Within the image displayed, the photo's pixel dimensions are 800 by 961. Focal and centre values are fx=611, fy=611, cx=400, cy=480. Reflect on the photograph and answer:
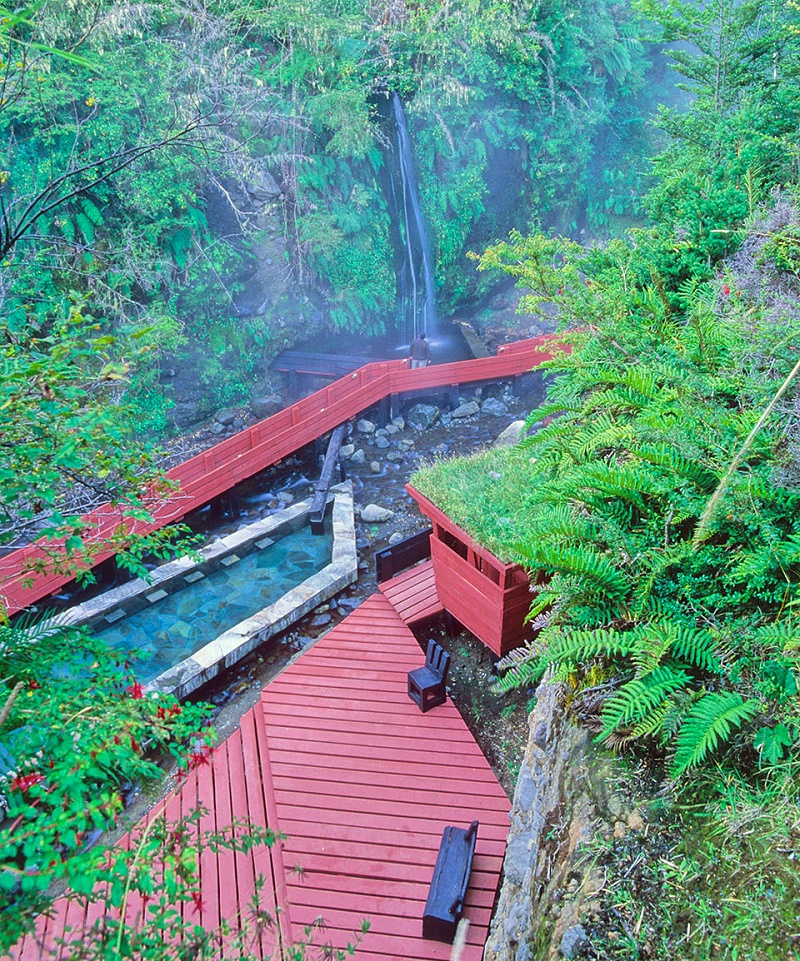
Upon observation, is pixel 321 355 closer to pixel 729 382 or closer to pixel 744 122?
pixel 744 122

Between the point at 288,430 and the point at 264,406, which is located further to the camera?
the point at 264,406

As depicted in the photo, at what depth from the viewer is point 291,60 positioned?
52.7 ft

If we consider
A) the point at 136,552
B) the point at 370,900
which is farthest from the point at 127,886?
the point at 370,900

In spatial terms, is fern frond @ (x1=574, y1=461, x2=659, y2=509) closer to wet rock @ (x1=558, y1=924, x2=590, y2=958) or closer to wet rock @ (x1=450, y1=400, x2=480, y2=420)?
wet rock @ (x1=558, y1=924, x2=590, y2=958)

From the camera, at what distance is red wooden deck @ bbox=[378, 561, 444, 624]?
7965 millimetres

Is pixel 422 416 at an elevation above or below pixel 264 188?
below

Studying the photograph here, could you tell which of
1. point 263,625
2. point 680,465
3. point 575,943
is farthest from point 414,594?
point 575,943

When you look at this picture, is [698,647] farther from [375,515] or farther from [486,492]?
[375,515]

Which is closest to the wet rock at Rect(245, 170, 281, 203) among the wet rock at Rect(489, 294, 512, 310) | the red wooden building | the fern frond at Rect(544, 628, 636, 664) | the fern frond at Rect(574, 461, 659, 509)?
the wet rock at Rect(489, 294, 512, 310)

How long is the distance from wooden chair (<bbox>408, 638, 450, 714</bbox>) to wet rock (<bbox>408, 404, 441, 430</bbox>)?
31.8 feet

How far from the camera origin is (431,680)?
671 cm

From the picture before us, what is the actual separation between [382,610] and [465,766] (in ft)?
8.16

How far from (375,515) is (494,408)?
19.0ft

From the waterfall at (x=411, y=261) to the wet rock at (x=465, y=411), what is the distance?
493 centimetres
